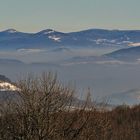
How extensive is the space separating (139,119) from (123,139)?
8.68m

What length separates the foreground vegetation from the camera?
80.9ft

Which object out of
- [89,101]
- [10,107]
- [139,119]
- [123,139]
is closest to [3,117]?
[10,107]

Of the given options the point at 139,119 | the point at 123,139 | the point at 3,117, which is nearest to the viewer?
the point at 3,117

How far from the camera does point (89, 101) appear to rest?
25.4 m

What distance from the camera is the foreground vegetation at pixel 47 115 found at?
24.7 m

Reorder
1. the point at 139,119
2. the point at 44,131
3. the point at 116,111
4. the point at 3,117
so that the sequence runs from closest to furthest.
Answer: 1. the point at 44,131
2. the point at 3,117
3. the point at 139,119
4. the point at 116,111

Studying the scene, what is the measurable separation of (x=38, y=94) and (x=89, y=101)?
239 cm

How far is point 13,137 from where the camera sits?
24.7m

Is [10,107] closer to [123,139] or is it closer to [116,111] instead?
[123,139]

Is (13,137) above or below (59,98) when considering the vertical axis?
below

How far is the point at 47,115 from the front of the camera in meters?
24.9

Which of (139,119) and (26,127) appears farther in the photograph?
(139,119)

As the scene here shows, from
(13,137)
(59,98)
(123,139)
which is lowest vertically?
(123,139)

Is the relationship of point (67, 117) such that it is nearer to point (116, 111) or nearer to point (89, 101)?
point (89, 101)
